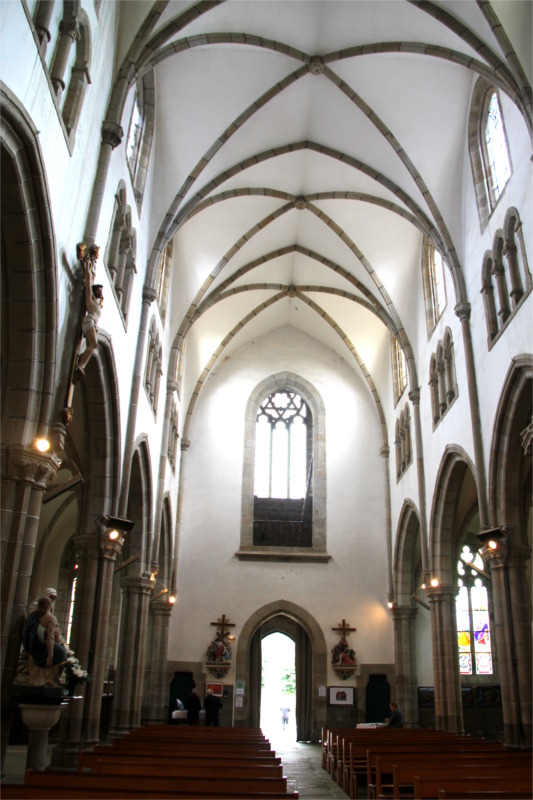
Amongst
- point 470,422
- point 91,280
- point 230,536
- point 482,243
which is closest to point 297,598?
point 230,536

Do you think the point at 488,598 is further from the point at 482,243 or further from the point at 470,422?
the point at 482,243

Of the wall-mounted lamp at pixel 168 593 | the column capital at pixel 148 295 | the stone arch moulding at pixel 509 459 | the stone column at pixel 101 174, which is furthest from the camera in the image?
the wall-mounted lamp at pixel 168 593

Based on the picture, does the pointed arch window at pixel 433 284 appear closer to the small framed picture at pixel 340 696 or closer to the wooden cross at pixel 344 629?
the wooden cross at pixel 344 629

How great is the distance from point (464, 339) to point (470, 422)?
5.52 ft

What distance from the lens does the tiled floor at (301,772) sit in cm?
986

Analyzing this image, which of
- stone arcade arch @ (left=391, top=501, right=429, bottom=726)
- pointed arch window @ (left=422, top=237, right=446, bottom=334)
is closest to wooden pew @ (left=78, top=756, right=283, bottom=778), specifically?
pointed arch window @ (left=422, top=237, right=446, bottom=334)

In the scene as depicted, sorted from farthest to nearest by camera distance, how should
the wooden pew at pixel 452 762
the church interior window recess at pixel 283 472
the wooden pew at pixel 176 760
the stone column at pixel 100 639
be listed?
the church interior window recess at pixel 283 472, the stone column at pixel 100 639, the wooden pew at pixel 452 762, the wooden pew at pixel 176 760

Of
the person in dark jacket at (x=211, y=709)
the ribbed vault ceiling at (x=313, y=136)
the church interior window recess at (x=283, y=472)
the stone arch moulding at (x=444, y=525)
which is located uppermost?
the ribbed vault ceiling at (x=313, y=136)

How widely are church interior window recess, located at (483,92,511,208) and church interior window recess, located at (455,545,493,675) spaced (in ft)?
37.1

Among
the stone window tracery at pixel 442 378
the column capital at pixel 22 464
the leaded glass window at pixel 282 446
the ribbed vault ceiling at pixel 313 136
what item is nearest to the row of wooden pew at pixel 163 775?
the column capital at pixel 22 464

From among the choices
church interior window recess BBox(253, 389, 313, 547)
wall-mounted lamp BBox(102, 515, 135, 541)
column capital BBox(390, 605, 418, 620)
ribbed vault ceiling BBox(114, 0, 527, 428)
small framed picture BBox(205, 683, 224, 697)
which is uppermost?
ribbed vault ceiling BBox(114, 0, 527, 428)

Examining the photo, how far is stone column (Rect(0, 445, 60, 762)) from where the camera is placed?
748 cm

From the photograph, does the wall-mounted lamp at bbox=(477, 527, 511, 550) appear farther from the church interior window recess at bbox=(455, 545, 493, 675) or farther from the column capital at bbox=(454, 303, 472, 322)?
the church interior window recess at bbox=(455, 545, 493, 675)

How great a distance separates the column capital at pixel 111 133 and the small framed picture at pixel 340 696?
16.0 meters
